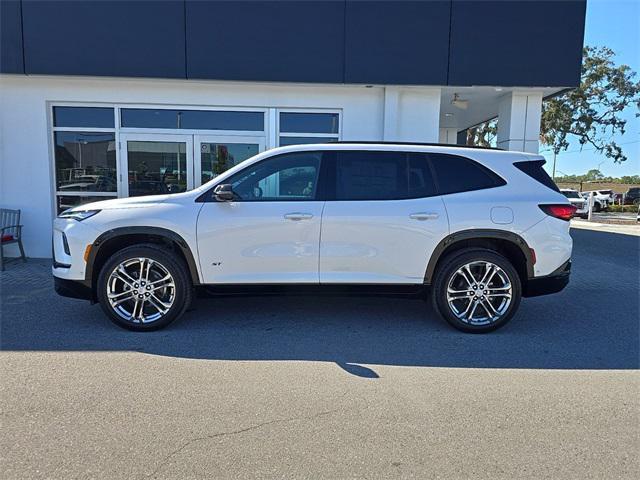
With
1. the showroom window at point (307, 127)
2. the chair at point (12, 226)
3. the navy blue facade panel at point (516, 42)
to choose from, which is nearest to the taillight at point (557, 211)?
the navy blue facade panel at point (516, 42)

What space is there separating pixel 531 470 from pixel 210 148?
7.67 metres

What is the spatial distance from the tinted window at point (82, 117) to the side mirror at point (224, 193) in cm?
532

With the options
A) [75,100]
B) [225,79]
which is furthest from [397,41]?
[75,100]

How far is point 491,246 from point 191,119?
6264 mm

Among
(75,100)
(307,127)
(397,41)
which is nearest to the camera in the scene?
(397,41)

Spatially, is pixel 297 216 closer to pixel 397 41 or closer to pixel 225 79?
pixel 225 79

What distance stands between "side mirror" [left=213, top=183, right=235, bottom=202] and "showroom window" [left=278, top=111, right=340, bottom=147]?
4.55 metres

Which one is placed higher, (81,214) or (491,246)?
(81,214)

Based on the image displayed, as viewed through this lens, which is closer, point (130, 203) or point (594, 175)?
point (130, 203)

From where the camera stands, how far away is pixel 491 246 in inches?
191

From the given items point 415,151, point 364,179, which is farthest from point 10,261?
point 415,151

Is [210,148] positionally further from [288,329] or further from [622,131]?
[622,131]

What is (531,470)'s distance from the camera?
2.55 m

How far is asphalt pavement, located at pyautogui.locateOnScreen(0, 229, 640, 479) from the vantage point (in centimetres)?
261
